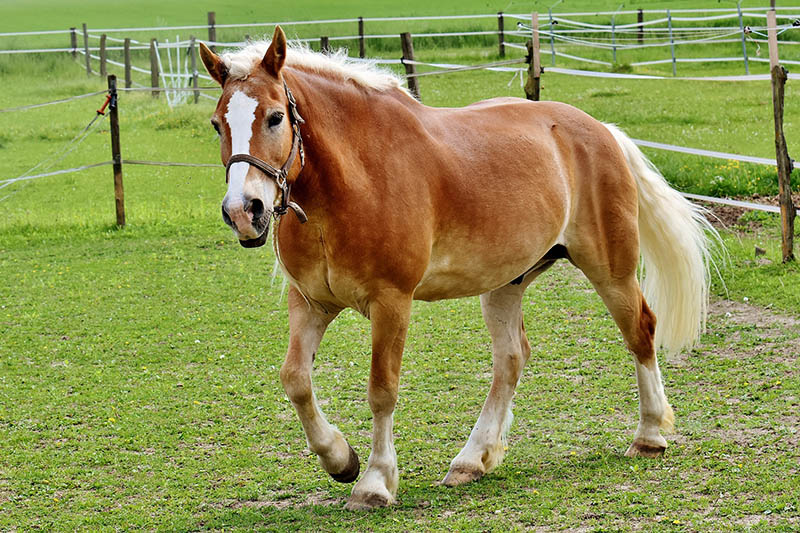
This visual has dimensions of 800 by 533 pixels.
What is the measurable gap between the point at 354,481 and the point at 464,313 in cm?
327

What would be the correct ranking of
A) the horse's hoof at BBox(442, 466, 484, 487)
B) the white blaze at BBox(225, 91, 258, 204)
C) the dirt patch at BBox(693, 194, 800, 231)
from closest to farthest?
the white blaze at BBox(225, 91, 258, 204) < the horse's hoof at BBox(442, 466, 484, 487) < the dirt patch at BBox(693, 194, 800, 231)

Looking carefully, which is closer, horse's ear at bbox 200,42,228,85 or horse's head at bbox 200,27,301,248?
horse's head at bbox 200,27,301,248

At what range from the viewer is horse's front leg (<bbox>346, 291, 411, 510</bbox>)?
4047mm

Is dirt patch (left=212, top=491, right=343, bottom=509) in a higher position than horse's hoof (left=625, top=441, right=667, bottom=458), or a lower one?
lower

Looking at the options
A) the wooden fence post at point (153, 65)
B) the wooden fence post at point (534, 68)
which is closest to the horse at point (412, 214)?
the wooden fence post at point (534, 68)

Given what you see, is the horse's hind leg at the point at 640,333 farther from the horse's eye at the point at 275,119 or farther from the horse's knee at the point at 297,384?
the horse's eye at the point at 275,119

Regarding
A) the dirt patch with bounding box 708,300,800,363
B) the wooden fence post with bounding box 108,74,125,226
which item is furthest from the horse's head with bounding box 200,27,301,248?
the wooden fence post with bounding box 108,74,125,226

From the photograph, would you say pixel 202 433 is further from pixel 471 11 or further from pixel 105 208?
pixel 471 11

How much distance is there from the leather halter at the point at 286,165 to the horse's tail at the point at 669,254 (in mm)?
2073

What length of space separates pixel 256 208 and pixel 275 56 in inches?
25.1

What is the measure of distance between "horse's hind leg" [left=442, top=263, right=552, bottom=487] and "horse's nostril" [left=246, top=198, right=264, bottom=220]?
1.75 m

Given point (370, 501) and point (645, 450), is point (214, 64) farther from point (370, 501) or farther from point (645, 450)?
point (645, 450)

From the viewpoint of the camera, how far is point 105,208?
12.9 metres

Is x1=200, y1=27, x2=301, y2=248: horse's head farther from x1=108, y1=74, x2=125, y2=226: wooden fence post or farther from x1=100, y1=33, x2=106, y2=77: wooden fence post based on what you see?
x1=100, y1=33, x2=106, y2=77: wooden fence post
